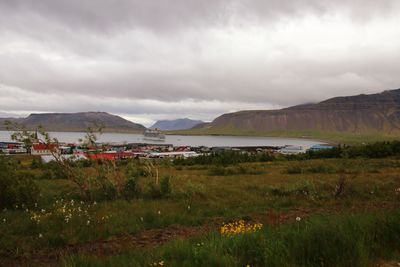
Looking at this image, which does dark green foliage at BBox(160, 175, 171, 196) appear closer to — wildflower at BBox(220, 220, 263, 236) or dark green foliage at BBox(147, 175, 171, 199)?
dark green foliage at BBox(147, 175, 171, 199)

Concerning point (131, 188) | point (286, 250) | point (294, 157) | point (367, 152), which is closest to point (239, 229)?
point (286, 250)

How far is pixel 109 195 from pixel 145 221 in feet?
12.6

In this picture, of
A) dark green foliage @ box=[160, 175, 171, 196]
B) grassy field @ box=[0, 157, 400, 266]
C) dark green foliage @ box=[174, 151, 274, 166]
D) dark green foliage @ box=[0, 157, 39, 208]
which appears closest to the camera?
grassy field @ box=[0, 157, 400, 266]

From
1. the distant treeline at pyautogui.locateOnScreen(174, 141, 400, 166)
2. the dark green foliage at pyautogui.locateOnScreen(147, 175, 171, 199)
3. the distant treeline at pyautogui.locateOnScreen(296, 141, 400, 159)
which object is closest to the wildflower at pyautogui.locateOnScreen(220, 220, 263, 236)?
the dark green foliage at pyautogui.locateOnScreen(147, 175, 171, 199)

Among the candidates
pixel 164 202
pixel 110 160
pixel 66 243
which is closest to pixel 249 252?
pixel 66 243

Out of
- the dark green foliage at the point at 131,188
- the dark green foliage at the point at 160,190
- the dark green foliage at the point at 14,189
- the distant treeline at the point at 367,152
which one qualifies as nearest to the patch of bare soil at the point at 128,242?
the dark green foliage at the point at 160,190

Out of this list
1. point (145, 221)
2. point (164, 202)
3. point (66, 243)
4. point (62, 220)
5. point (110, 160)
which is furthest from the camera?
point (110, 160)

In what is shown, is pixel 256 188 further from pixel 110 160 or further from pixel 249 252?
pixel 249 252

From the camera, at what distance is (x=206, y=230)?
26.6ft

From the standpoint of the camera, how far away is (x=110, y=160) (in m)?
13.6

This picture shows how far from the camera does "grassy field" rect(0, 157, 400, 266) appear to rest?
192 inches

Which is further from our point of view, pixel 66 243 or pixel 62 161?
pixel 62 161

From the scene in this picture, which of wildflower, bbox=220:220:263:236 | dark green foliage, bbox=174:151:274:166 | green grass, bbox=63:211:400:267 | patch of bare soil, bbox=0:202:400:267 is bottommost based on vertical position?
dark green foliage, bbox=174:151:274:166

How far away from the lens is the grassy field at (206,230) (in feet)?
16.0
